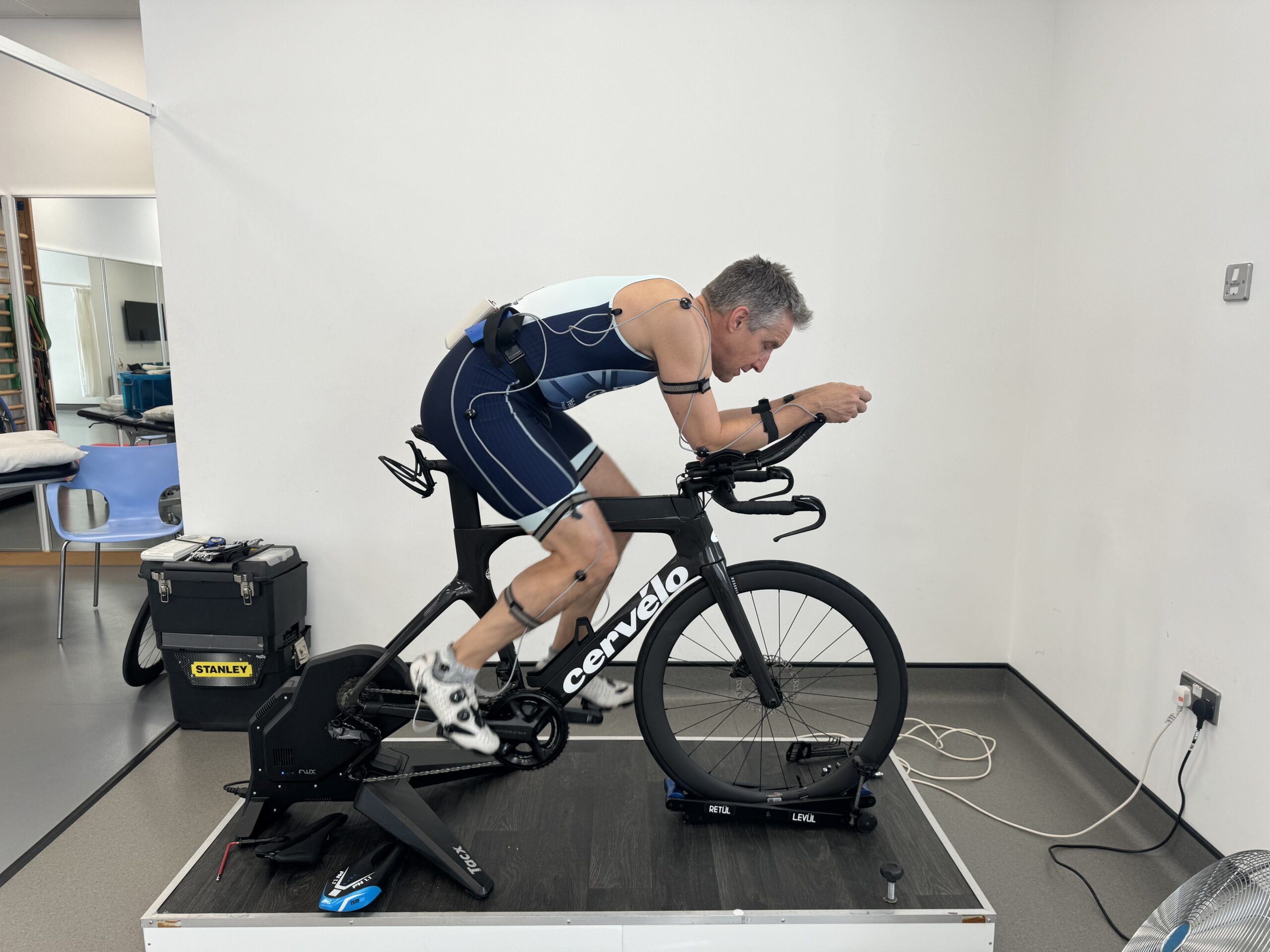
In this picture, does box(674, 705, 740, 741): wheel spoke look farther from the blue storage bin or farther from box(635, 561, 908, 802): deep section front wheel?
the blue storage bin

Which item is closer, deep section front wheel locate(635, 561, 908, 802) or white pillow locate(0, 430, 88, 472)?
deep section front wheel locate(635, 561, 908, 802)

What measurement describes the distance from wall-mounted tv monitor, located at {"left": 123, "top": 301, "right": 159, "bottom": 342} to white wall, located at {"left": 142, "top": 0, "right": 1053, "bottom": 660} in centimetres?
185

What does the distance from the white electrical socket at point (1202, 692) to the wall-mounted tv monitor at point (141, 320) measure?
16.4 ft

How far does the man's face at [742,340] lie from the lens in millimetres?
1861

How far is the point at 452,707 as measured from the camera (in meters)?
1.88

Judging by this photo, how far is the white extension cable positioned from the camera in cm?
225

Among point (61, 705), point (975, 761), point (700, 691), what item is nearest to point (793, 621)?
point (700, 691)

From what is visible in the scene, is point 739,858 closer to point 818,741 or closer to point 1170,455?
point 818,741

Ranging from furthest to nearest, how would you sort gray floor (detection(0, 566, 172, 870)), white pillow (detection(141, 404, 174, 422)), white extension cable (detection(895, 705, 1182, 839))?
white pillow (detection(141, 404, 174, 422)) → gray floor (detection(0, 566, 172, 870)) → white extension cable (detection(895, 705, 1182, 839))

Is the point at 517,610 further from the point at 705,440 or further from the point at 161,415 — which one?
the point at 161,415

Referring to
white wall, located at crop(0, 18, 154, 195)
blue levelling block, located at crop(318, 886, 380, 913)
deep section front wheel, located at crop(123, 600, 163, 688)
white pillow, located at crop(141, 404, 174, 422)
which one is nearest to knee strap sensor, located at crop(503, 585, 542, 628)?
blue levelling block, located at crop(318, 886, 380, 913)

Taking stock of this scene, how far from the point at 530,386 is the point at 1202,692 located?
6.11 ft

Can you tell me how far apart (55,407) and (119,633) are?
170 centimetres

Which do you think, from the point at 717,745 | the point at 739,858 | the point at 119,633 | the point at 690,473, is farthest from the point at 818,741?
the point at 119,633
